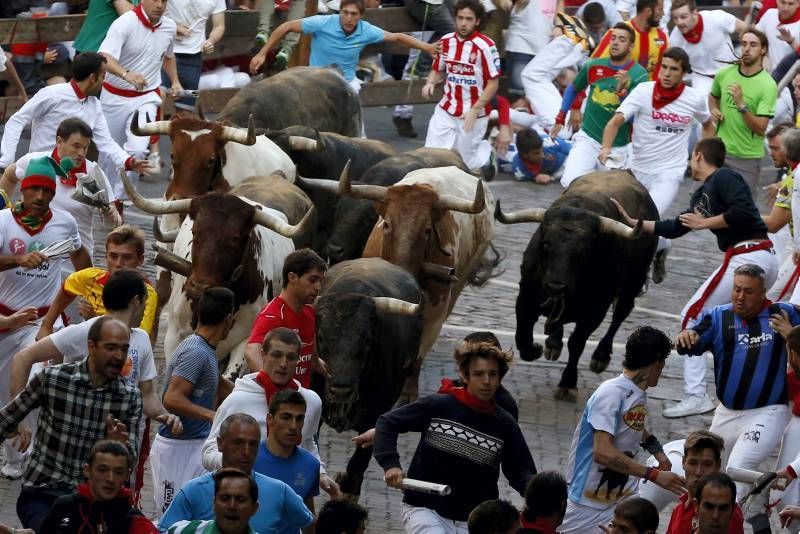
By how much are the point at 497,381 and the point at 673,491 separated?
123 cm

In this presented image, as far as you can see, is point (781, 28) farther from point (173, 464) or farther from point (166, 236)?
point (173, 464)

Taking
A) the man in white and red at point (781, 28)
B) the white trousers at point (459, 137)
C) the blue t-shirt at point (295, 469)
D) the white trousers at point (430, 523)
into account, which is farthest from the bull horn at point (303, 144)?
the man in white and red at point (781, 28)

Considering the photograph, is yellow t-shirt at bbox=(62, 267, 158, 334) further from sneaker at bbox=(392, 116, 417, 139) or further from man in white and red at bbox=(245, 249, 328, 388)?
sneaker at bbox=(392, 116, 417, 139)

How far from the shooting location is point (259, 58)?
19141 millimetres

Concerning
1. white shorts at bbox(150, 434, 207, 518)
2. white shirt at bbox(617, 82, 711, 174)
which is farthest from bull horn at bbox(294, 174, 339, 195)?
white shorts at bbox(150, 434, 207, 518)

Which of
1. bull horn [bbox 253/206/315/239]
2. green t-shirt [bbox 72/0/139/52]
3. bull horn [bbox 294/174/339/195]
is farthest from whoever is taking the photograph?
green t-shirt [bbox 72/0/139/52]

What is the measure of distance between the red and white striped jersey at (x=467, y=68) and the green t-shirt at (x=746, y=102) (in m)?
2.41

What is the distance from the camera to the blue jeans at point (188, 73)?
66.4 ft

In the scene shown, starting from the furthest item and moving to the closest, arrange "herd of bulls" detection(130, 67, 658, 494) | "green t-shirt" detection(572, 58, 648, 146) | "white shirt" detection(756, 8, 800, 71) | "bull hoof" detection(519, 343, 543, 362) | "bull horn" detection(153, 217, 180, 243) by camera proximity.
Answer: "white shirt" detection(756, 8, 800, 71) → "green t-shirt" detection(572, 58, 648, 146) → "bull hoof" detection(519, 343, 543, 362) → "bull horn" detection(153, 217, 180, 243) → "herd of bulls" detection(130, 67, 658, 494)

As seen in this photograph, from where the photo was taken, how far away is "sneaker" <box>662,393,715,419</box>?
14367 millimetres

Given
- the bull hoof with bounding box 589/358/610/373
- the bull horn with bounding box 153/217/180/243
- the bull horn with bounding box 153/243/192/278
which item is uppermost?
the bull horn with bounding box 153/243/192/278

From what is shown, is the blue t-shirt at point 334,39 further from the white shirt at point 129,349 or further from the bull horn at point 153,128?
the white shirt at point 129,349

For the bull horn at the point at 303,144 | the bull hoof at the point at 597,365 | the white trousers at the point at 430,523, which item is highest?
the white trousers at the point at 430,523

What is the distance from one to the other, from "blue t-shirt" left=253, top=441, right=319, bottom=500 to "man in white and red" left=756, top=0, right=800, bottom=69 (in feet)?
46.4
